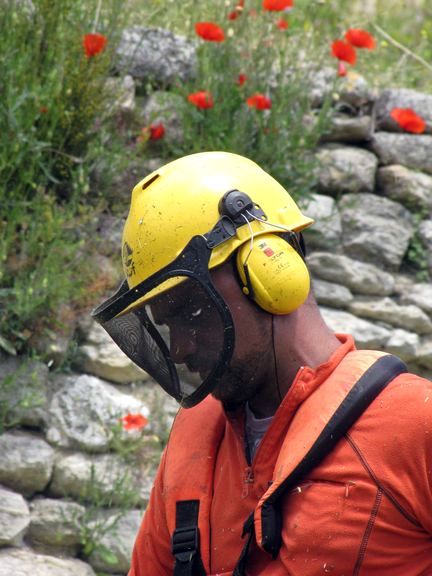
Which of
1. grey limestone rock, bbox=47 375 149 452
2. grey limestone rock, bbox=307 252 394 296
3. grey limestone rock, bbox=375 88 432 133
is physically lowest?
grey limestone rock, bbox=47 375 149 452

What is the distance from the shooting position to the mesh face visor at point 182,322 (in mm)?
2477

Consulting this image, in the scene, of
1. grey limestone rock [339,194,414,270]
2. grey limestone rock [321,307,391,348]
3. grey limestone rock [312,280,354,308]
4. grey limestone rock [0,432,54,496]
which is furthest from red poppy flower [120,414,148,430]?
grey limestone rock [339,194,414,270]

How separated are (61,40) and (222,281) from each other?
2.73m

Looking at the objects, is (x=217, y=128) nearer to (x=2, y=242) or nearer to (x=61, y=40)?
(x=61, y=40)

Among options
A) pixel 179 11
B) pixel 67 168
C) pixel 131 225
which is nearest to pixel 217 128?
pixel 67 168

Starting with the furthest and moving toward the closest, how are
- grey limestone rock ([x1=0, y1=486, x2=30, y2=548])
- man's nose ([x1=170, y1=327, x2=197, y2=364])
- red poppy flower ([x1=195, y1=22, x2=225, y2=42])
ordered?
red poppy flower ([x1=195, y1=22, x2=225, y2=42]) < grey limestone rock ([x1=0, y1=486, x2=30, y2=548]) < man's nose ([x1=170, y1=327, x2=197, y2=364])

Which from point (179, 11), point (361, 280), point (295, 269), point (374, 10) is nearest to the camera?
point (295, 269)

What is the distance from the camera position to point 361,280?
5207mm

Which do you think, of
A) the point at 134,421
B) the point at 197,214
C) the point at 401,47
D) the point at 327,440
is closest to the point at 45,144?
the point at 134,421

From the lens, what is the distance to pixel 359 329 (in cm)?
503

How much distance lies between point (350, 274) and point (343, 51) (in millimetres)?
1113

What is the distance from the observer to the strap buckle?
2637 millimetres

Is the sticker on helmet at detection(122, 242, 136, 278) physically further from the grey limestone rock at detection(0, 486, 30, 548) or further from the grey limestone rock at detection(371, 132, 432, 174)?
the grey limestone rock at detection(371, 132, 432, 174)

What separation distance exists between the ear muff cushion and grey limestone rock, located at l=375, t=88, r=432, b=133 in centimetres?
351
